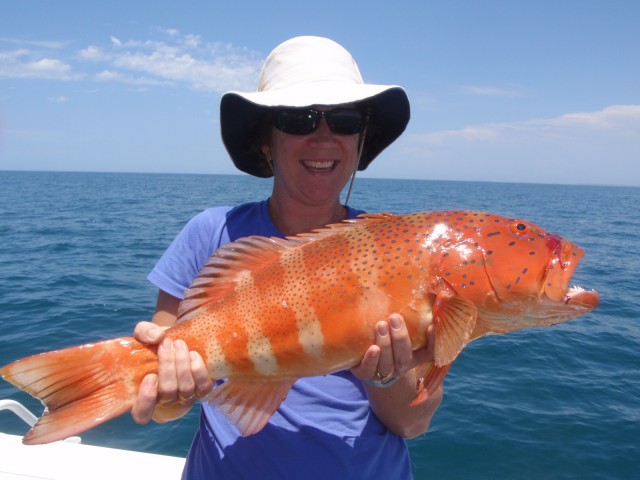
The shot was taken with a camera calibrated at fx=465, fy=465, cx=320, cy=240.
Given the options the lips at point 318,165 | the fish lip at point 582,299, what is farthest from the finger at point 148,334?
the fish lip at point 582,299

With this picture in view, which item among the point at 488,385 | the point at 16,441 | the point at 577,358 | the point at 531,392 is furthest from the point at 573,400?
the point at 16,441

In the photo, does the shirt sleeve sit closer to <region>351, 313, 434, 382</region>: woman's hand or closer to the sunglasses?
the sunglasses

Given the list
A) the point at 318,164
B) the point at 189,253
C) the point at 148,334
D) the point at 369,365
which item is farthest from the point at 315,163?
the point at 148,334

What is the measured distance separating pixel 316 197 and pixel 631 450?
7.51m

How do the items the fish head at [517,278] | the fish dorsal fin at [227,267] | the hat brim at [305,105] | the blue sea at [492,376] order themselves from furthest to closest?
the blue sea at [492,376]
the hat brim at [305,105]
the fish dorsal fin at [227,267]
the fish head at [517,278]

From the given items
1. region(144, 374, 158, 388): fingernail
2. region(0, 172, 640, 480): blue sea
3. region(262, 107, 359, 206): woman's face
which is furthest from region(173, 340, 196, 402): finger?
region(0, 172, 640, 480): blue sea

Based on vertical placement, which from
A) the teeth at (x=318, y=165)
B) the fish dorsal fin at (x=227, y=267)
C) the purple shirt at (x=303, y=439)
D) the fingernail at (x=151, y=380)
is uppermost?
the teeth at (x=318, y=165)

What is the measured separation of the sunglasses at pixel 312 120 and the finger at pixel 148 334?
4.65ft

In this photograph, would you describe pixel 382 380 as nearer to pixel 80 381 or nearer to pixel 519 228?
pixel 519 228

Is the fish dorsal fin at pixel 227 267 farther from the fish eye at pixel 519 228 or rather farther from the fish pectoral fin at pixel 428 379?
the fish eye at pixel 519 228

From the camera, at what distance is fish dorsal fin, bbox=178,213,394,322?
266 centimetres

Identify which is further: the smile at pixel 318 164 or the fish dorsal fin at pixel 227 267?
the smile at pixel 318 164

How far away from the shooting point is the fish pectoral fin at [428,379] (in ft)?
8.46

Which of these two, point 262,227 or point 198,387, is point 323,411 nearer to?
point 198,387
